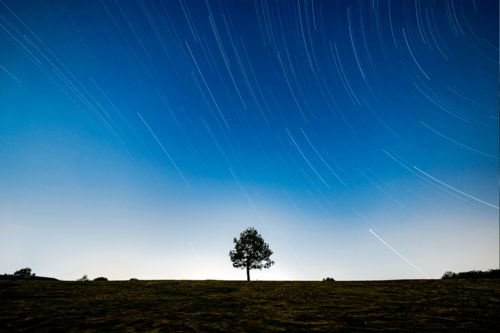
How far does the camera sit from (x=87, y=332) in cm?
1434

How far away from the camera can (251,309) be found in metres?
19.5

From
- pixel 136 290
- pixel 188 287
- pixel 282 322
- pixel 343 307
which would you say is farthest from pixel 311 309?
pixel 136 290

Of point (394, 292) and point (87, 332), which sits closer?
point (87, 332)

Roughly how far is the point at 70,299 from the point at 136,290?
5895 millimetres

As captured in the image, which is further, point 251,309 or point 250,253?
point 250,253

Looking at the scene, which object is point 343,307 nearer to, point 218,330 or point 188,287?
point 218,330

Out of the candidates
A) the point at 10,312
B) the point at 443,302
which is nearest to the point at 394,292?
the point at 443,302

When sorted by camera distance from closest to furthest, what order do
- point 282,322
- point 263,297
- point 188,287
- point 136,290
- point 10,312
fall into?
point 282,322 → point 10,312 → point 263,297 → point 136,290 → point 188,287

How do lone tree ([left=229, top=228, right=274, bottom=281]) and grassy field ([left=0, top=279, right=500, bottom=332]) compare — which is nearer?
grassy field ([left=0, top=279, right=500, bottom=332])

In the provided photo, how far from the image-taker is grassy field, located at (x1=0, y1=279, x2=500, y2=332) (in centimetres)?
1504

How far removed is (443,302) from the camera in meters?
20.5

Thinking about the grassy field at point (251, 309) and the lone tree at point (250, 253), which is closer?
the grassy field at point (251, 309)

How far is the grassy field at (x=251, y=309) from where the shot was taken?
1504cm

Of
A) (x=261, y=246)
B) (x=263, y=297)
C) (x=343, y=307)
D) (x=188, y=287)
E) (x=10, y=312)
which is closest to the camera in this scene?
(x=10, y=312)
